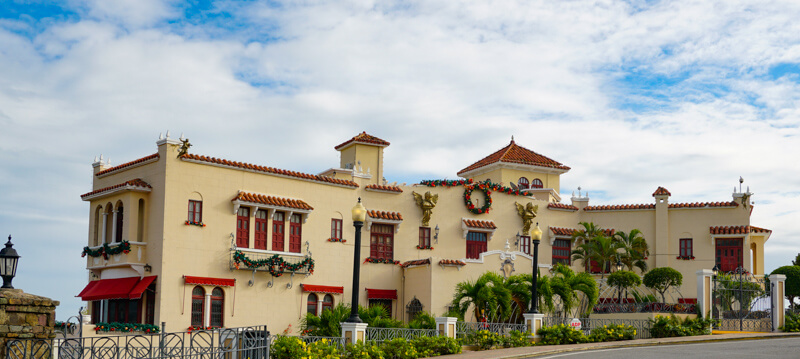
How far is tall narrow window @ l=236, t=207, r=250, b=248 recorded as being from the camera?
31031 millimetres

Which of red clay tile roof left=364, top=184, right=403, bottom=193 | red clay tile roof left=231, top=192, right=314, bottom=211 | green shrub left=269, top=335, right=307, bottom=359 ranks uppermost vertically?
red clay tile roof left=364, top=184, right=403, bottom=193

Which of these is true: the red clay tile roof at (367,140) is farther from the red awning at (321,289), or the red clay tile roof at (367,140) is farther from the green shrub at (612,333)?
the green shrub at (612,333)

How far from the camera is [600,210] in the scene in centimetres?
4044

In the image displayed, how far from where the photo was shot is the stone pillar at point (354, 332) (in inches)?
859

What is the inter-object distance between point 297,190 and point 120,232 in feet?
22.5

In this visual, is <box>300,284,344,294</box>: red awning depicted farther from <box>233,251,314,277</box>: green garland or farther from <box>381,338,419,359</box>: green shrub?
<box>381,338,419,359</box>: green shrub

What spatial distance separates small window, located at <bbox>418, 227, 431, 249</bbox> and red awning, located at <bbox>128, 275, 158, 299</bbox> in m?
12.0

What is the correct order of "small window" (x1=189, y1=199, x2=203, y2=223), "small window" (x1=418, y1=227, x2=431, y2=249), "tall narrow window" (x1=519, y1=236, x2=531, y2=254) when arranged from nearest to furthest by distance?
"small window" (x1=189, y1=199, x2=203, y2=223)
"small window" (x1=418, y1=227, x2=431, y2=249)
"tall narrow window" (x1=519, y1=236, x2=531, y2=254)

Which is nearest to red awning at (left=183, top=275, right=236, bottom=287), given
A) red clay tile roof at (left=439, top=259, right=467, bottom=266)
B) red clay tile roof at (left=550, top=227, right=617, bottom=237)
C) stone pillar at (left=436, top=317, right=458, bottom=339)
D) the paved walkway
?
red clay tile roof at (left=439, top=259, right=467, bottom=266)

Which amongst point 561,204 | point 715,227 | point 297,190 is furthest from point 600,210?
point 297,190

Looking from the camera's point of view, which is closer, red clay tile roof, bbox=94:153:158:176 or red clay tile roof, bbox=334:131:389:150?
red clay tile roof, bbox=94:153:158:176

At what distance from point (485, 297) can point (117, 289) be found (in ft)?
43.2

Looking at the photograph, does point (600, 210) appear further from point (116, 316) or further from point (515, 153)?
point (116, 316)

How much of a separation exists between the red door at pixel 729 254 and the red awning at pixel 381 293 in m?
15.6
